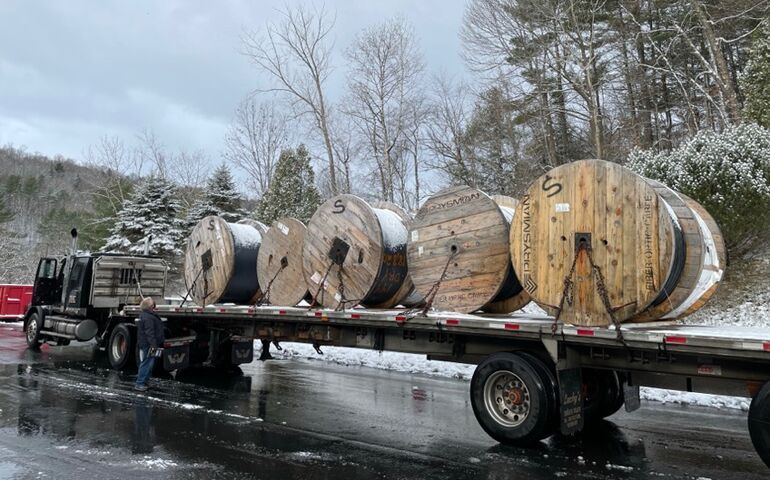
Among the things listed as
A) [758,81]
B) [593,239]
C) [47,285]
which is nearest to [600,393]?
[593,239]

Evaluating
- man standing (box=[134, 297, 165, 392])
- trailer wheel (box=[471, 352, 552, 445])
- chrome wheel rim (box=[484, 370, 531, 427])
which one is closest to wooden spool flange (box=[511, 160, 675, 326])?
trailer wheel (box=[471, 352, 552, 445])

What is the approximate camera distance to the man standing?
31.8 feet

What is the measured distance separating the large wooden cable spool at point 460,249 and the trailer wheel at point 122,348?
703cm

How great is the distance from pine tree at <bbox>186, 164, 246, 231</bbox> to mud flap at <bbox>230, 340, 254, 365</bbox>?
20.7 m

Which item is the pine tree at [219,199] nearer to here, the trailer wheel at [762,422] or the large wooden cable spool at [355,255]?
the large wooden cable spool at [355,255]

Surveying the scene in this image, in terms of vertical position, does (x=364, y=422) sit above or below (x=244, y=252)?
below

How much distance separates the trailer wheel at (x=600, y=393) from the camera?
21.6 ft

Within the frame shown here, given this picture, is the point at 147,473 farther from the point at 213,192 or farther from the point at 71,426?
the point at 213,192

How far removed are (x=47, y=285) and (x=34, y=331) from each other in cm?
122

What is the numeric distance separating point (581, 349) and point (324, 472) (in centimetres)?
284

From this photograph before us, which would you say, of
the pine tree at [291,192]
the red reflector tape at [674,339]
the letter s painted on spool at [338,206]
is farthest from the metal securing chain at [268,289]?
the pine tree at [291,192]

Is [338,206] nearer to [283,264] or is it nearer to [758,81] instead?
[283,264]

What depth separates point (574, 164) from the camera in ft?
19.9

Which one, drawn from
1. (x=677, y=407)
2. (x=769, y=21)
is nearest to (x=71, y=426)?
(x=677, y=407)
